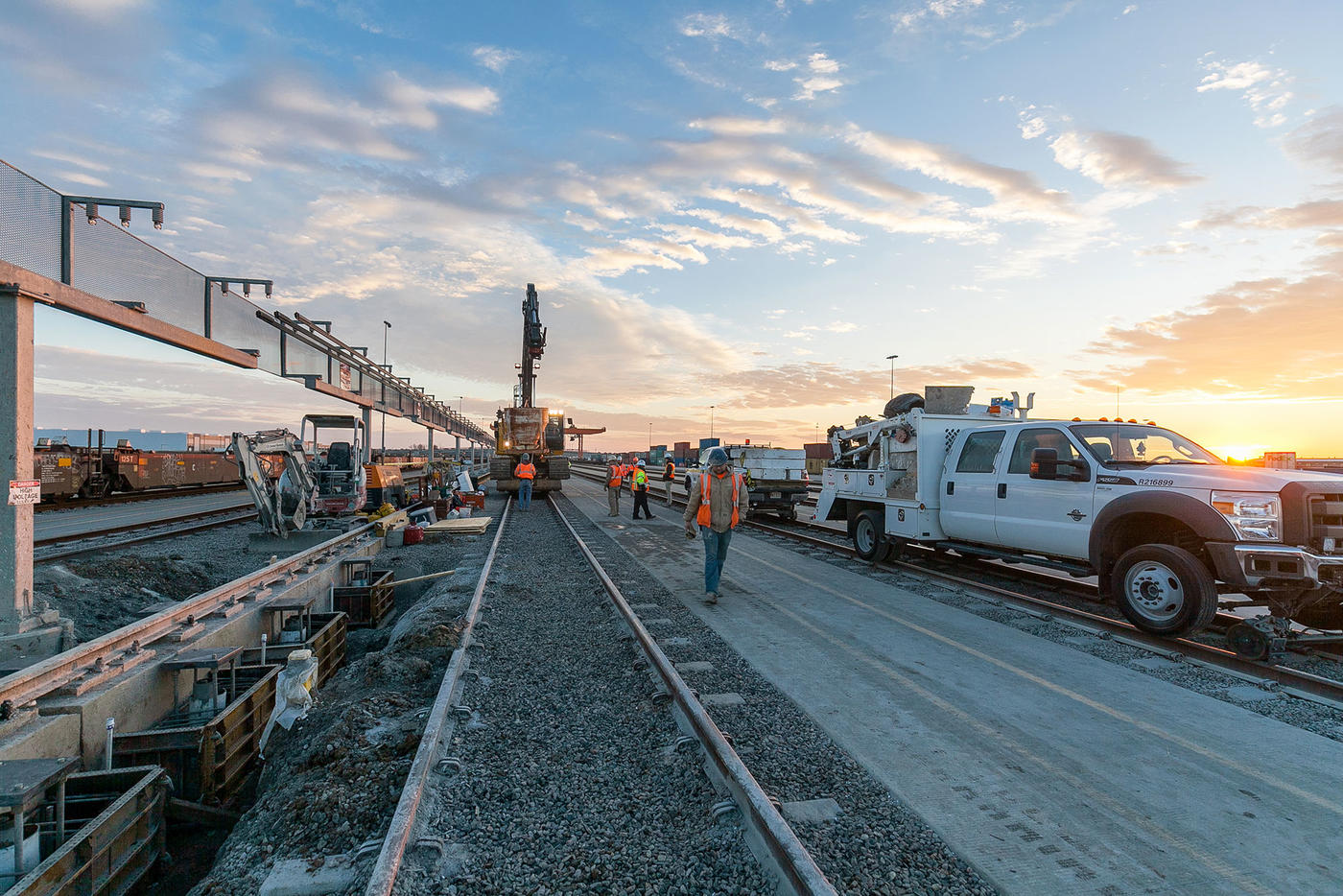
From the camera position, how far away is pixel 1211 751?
4.25 metres

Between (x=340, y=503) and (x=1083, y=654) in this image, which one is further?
(x=340, y=503)

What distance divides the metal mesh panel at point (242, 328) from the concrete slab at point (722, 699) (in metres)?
10.1

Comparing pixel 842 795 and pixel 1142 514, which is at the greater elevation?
pixel 1142 514

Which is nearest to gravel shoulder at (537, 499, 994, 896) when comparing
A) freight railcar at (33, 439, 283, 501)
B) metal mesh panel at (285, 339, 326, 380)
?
metal mesh panel at (285, 339, 326, 380)

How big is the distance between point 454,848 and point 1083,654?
583 centimetres

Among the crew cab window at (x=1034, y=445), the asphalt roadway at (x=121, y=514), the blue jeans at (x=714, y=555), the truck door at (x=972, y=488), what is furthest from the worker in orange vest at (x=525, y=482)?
the crew cab window at (x=1034, y=445)

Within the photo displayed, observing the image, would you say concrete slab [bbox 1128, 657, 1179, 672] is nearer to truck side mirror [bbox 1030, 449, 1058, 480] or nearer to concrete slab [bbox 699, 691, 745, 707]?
truck side mirror [bbox 1030, 449, 1058, 480]

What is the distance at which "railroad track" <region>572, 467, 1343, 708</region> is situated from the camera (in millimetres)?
5262

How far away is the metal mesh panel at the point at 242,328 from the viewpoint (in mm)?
10891

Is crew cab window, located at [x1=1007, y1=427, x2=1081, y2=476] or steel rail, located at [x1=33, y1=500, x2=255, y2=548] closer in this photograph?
crew cab window, located at [x1=1007, y1=427, x2=1081, y2=476]

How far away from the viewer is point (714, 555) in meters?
8.67

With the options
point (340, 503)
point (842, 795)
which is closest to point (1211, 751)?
point (842, 795)

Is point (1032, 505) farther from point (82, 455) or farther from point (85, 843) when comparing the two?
point (82, 455)

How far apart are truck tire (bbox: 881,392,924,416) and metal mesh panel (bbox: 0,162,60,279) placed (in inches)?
452
